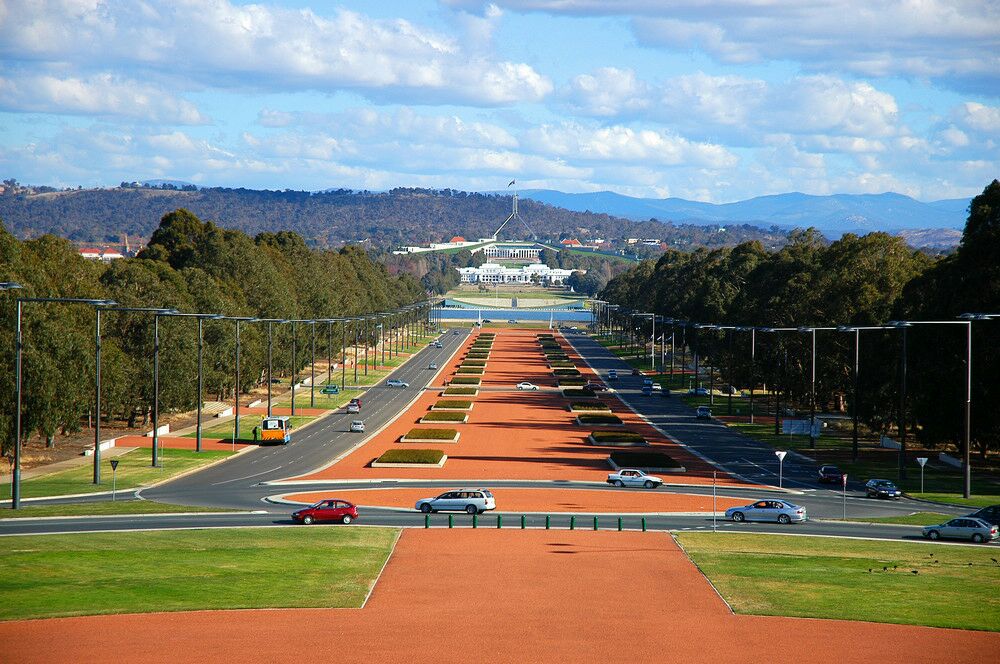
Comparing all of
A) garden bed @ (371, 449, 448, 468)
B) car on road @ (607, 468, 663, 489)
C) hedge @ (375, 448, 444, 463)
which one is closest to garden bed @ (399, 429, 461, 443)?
hedge @ (375, 448, 444, 463)

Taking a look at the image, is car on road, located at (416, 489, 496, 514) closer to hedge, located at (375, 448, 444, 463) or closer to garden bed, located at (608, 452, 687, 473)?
garden bed, located at (608, 452, 687, 473)

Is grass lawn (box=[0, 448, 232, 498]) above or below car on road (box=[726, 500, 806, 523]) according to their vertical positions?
below

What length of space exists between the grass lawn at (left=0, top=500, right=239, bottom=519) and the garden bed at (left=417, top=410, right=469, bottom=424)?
162 ft

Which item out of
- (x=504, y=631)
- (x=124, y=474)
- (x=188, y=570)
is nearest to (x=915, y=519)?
(x=504, y=631)

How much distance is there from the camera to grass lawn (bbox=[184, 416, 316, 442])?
103 metres

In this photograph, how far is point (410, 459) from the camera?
87875 mm

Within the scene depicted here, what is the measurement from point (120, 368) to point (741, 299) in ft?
259

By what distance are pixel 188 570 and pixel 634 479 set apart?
36.4m

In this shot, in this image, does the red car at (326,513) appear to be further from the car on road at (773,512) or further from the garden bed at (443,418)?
the garden bed at (443,418)

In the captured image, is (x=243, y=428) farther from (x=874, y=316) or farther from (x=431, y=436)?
(x=874, y=316)

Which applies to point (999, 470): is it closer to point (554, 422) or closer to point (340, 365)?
point (554, 422)

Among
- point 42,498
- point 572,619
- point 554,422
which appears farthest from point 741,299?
point 572,619

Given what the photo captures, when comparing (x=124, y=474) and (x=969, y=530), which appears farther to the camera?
(x=124, y=474)

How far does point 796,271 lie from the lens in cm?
13038
